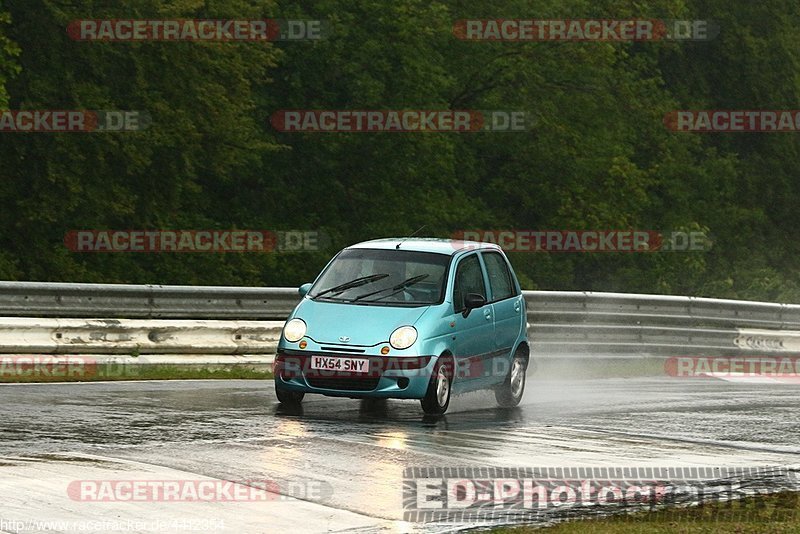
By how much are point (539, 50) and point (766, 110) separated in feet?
40.9

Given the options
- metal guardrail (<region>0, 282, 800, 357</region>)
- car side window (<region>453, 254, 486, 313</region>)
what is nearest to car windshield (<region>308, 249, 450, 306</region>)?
car side window (<region>453, 254, 486, 313</region>)

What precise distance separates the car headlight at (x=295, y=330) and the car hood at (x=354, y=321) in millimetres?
49

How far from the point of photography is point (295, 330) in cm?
1380

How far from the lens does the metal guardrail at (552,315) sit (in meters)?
18.2

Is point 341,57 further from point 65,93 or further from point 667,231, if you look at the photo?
point 667,231

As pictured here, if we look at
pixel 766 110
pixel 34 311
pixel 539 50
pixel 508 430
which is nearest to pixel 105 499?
pixel 508 430

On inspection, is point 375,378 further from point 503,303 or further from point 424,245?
point 503,303

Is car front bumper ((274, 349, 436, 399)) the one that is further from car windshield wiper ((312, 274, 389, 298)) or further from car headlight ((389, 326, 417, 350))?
car windshield wiper ((312, 274, 389, 298))

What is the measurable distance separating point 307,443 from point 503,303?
4.48m

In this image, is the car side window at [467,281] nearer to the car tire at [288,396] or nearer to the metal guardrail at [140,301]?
the car tire at [288,396]

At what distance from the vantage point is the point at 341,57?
123 feet

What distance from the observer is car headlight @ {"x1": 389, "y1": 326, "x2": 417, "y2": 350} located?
13508mm

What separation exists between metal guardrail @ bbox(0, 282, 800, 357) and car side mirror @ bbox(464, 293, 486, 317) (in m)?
5.30

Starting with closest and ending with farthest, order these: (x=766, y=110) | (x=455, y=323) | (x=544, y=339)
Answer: (x=455, y=323), (x=544, y=339), (x=766, y=110)
